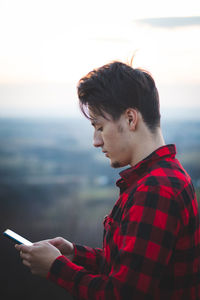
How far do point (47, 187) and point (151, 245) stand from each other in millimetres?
1021

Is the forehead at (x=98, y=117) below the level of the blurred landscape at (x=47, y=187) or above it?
above

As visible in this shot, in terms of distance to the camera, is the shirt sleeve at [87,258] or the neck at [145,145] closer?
the neck at [145,145]

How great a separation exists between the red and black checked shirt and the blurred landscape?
0.84 metres

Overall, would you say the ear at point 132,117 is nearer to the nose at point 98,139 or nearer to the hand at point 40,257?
the nose at point 98,139

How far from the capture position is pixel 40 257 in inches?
31.1

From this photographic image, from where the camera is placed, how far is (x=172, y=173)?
761mm

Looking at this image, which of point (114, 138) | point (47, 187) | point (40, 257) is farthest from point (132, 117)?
point (47, 187)

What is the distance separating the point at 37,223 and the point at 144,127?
3.19ft

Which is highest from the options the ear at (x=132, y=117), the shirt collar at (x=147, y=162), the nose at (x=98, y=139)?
the ear at (x=132, y=117)

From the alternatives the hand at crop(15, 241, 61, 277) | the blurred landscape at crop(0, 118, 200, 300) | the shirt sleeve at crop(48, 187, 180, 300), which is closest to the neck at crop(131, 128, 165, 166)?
the shirt sleeve at crop(48, 187, 180, 300)

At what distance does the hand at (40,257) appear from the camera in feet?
2.56

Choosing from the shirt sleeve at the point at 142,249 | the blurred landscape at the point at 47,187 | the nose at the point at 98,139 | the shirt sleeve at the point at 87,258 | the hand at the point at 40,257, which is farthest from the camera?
the blurred landscape at the point at 47,187

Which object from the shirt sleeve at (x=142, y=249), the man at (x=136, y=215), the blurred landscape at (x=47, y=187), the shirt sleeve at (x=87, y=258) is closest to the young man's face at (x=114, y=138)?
the man at (x=136, y=215)

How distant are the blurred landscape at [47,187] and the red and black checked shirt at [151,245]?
0.84 meters
